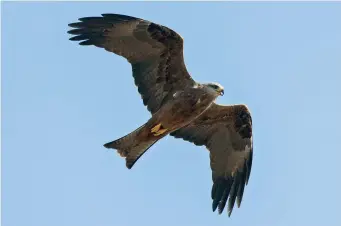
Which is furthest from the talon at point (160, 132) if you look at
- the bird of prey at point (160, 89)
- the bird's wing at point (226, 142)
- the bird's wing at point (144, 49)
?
the bird's wing at point (226, 142)

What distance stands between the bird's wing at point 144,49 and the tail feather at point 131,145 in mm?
698

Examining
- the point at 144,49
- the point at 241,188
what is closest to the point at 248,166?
the point at 241,188

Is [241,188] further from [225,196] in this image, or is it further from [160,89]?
[160,89]

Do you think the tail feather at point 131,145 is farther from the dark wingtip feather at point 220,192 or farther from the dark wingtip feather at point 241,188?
the dark wingtip feather at point 241,188

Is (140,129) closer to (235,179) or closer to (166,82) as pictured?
(166,82)

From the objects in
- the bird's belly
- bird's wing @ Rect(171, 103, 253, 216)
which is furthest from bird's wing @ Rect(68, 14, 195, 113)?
bird's wing @ Rect(171, 103, 253, 216)

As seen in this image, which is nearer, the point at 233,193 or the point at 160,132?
the point at 160,132

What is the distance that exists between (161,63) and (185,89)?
2.35 feet

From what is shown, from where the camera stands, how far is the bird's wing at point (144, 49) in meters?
18.0

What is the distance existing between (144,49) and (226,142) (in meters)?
2.71

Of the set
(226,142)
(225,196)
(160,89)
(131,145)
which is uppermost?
(160,89)

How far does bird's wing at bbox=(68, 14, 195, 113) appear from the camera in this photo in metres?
18.0

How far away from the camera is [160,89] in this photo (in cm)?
1820

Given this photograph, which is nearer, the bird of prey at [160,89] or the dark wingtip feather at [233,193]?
the bird of prey at [160,89]
